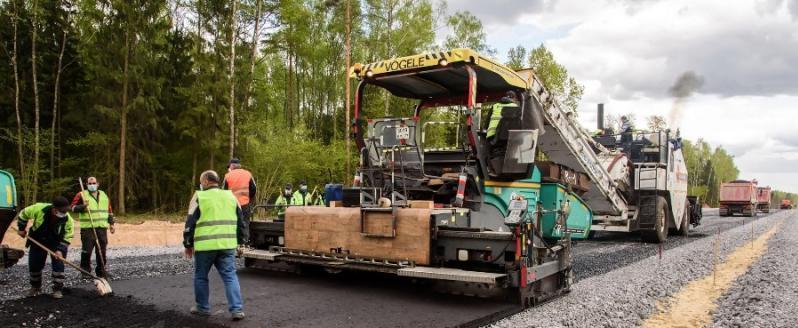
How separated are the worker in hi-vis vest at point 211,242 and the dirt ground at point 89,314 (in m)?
0.25

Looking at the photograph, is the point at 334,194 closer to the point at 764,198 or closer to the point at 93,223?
the point at 93,223

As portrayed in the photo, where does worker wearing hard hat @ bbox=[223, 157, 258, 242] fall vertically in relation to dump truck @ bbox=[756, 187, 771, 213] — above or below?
above

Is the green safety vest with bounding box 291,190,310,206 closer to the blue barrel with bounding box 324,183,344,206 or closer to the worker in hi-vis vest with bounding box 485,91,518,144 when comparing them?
the blue barrel with bounding box 324,183,344,206

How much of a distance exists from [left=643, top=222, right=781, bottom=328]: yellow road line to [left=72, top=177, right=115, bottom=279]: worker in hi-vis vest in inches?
270

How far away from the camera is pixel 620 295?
6820mm

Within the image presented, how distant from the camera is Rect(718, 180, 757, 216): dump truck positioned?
114 ft

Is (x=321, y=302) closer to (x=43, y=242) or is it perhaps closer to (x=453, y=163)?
(x=453, y=163)

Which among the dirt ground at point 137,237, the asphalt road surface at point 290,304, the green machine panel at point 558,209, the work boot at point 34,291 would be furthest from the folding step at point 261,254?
the dirt ground at point 137,237

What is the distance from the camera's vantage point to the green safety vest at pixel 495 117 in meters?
6.84

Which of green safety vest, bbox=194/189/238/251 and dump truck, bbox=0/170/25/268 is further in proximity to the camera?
dump truck, bbox=0/170/25/268

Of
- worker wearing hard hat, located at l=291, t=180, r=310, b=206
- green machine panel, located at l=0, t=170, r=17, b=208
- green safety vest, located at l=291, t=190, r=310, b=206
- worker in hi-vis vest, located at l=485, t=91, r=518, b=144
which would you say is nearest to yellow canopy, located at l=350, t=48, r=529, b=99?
worker in hi-vis vest, located at l=485, t=91, r=518, b=144

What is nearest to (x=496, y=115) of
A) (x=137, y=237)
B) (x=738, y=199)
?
(x=137, y=237)

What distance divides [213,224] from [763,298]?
6315 mm

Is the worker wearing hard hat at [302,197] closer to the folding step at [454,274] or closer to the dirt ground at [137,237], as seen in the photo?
the dirt ground at [137,237]
